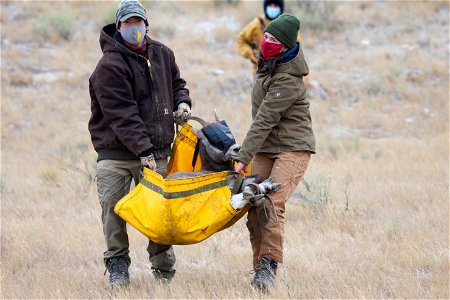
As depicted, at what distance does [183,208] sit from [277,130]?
87 cm

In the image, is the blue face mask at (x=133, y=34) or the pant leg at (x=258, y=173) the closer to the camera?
the blue face mask at (x=133, y=34)

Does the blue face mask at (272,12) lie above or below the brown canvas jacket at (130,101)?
above

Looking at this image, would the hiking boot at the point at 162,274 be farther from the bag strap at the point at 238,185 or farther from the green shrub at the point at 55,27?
the green shrub at the point at 55,27

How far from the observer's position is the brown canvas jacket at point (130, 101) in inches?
205

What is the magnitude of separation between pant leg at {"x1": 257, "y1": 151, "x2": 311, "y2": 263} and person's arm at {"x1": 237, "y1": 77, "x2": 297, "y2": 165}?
237 mm

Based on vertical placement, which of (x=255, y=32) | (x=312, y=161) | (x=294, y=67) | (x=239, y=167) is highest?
(x=255, y=32)

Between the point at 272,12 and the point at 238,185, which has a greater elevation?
the point at 272,12

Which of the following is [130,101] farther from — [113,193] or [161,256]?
[161,256]

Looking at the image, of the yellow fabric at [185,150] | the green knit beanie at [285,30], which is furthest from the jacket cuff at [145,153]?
the green knit beanie at [285,30]

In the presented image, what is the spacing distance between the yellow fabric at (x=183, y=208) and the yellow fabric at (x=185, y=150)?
1.51ft

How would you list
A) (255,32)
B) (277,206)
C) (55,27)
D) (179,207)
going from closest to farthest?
(179,207) < (277,206) < (255,32) < (55,27)

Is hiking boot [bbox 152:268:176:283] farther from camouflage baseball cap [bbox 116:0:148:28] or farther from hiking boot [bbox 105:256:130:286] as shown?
camouflage baseball cap [bbox 116:0:148:28]

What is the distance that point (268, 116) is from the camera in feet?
17.1

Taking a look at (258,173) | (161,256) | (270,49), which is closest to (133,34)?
(270,49)
